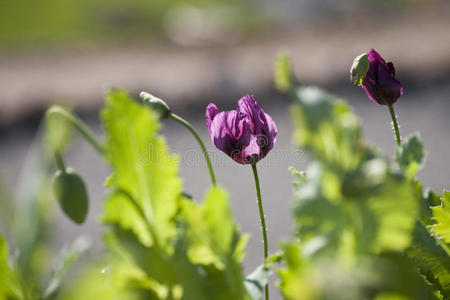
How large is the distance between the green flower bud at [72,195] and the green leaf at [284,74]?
14 cm

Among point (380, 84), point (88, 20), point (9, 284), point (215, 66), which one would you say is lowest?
point (9, 284)

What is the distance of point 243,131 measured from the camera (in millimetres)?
379

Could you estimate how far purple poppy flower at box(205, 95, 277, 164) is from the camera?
1.17 feet

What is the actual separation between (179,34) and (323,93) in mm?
5760

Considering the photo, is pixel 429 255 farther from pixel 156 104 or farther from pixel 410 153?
pixel 156 104

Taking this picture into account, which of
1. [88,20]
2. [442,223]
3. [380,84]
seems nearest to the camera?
[442,223]

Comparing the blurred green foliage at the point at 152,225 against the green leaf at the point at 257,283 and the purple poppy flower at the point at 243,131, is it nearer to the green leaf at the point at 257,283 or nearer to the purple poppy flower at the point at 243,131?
the green leaf at the point at 257,283

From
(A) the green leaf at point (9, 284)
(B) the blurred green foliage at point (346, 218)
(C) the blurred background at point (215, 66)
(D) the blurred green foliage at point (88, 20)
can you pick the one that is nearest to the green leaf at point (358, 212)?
(B) the blurred green foliage at point (346, 218)

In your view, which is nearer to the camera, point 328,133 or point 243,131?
point 328,133

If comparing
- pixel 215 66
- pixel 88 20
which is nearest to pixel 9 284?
pixel 215 66

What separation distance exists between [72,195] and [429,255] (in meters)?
0.18

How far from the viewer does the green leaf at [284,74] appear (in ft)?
0.76

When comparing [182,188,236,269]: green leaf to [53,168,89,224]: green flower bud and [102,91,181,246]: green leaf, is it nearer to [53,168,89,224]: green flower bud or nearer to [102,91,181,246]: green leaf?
[102,91,181,246]: green leaf

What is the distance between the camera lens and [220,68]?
419 cm
